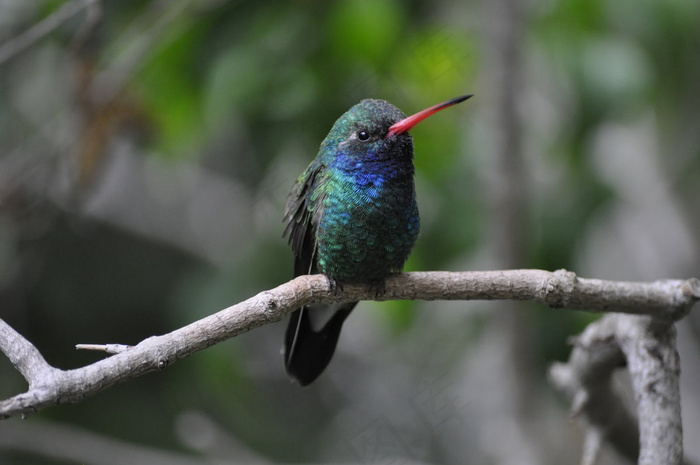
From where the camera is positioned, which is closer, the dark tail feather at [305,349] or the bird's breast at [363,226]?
the bird's breast at [363,226]

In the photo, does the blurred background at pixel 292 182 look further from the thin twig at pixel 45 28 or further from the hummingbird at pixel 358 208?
the hummingbird at pixel 358 208

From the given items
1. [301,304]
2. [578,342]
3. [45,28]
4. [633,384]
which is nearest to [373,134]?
[301,304]

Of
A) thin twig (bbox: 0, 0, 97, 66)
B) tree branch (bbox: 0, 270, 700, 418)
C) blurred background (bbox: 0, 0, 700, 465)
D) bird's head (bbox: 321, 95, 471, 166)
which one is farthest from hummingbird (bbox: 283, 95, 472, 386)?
thin twig (bbox: 0, 0, 97, 66)

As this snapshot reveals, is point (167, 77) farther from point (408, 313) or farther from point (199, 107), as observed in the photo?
point (408, 313)

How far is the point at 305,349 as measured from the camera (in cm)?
284

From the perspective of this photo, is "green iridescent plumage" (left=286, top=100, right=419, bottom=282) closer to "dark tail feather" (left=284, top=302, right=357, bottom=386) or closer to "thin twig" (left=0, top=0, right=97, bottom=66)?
"dark tail feather" (left=284, top=302, right=357, bottom=386)

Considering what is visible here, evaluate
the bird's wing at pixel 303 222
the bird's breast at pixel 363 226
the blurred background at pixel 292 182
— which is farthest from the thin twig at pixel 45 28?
the bird's breast at pixel 363 226

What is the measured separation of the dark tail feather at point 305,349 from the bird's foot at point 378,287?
28 cm

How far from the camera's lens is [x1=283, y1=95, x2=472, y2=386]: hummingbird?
2645 millimetres

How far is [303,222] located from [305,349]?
0.47 meters

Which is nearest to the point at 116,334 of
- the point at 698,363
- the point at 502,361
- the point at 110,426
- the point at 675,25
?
the point at 110,426

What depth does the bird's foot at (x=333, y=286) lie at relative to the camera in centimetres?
250

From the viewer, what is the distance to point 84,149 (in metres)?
4.11

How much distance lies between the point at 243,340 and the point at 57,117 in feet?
5.89
